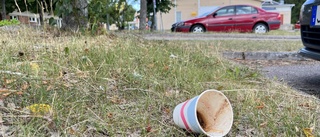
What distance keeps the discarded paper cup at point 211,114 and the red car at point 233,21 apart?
8967mm

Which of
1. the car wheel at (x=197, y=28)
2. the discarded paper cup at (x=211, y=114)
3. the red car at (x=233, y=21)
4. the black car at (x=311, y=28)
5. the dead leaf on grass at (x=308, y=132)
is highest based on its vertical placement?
the red car at (x=233, y=21)

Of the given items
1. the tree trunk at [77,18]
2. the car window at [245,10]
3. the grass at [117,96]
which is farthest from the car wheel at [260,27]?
the grass at [117,96]

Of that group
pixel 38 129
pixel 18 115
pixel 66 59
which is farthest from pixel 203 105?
pixel 66 59

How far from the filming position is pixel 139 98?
1610 millimetres

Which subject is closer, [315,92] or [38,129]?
[38,129]

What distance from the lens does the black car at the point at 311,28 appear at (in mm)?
2377

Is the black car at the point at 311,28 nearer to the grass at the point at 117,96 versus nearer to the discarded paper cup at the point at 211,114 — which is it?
the grass at the point at 117,96

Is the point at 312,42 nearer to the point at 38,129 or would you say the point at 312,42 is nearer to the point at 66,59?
the point at 66,59

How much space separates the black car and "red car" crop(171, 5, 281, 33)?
7453 millimetres

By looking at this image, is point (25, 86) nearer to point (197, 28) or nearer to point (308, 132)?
point (308, 132)

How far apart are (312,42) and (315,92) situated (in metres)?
0.52

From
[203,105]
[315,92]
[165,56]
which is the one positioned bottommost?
[315,92]

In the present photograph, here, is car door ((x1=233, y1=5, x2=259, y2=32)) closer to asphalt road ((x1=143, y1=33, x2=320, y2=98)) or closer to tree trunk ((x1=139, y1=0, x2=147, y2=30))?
tree trunk ((x1=139, y1=0, x2=147, y2=30))

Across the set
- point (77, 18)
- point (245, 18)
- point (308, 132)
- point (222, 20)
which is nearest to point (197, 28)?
point (222, 20)
